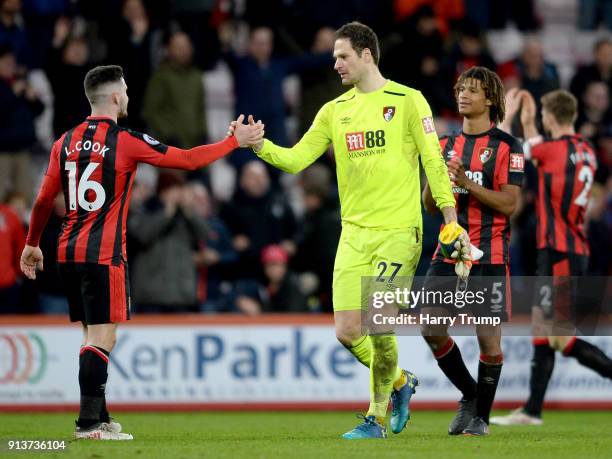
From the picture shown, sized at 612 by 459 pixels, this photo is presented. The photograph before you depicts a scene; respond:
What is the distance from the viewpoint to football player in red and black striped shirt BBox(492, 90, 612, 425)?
34.8 ft

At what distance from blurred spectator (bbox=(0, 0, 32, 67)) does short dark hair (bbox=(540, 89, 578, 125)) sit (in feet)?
22.0

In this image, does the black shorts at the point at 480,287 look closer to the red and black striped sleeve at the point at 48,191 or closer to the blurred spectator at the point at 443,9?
the red and black striped sleeve at the point at 48,191

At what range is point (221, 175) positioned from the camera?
16312mm

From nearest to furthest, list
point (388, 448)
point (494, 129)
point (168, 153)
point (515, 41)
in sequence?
point (388, 448) → point (168, 153) → point (494, 129) → point (515, 41)

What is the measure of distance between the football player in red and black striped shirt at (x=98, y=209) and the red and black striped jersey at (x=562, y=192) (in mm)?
3342

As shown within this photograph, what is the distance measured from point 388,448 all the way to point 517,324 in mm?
5567

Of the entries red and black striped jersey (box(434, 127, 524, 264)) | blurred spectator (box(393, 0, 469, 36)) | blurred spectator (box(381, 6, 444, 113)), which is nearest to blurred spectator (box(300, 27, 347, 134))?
blurred spectator (box(381, 6, 444, 113))

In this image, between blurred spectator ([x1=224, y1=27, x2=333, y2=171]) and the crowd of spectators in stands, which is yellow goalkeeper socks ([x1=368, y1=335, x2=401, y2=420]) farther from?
blurred spectator ([x1=224, y1=27, x2=333, y2=171])

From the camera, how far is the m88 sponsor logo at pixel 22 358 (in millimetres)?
12719

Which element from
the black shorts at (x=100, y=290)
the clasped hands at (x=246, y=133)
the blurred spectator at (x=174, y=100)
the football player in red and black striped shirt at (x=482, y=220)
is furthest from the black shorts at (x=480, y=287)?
the blurred spectator at (x=174, y=100)

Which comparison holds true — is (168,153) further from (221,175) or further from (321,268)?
(221,175)

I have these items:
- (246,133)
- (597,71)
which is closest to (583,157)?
(246,133)

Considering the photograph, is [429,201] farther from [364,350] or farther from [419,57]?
[419,57]

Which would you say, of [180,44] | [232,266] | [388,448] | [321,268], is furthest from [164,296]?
[388,448]
